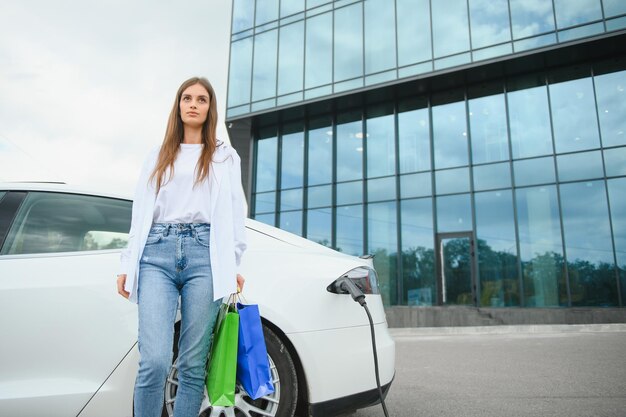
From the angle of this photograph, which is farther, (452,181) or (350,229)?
(350,229)

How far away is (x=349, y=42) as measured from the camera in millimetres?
16828

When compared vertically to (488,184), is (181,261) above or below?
below

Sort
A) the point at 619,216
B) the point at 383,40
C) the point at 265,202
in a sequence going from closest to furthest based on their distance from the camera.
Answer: the point at 619,216
the point at 383,40
the point at 265,202

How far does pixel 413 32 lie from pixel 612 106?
6986mm

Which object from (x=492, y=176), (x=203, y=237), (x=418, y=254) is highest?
(x=492, y=176)

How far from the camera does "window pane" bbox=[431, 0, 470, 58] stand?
15.0m

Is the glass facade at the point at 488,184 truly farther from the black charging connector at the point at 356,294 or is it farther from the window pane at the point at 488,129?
the black charging connector at the point at 356,294

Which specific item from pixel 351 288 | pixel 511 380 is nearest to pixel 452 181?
pixel 511 380

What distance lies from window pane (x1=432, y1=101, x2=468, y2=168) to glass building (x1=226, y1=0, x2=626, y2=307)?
0.17ft

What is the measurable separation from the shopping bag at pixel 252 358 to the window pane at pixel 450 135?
1466cm

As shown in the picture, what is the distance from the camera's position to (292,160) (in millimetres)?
18594

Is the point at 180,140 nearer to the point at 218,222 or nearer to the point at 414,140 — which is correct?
the point at 218,222

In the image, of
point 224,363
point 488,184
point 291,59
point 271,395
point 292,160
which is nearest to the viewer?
point 224,363

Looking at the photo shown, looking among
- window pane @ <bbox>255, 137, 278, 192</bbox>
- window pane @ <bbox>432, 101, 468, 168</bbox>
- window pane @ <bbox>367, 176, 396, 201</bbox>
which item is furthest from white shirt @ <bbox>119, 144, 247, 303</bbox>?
window pane @ <bbox>255, 137, 278, 192</bbox>
